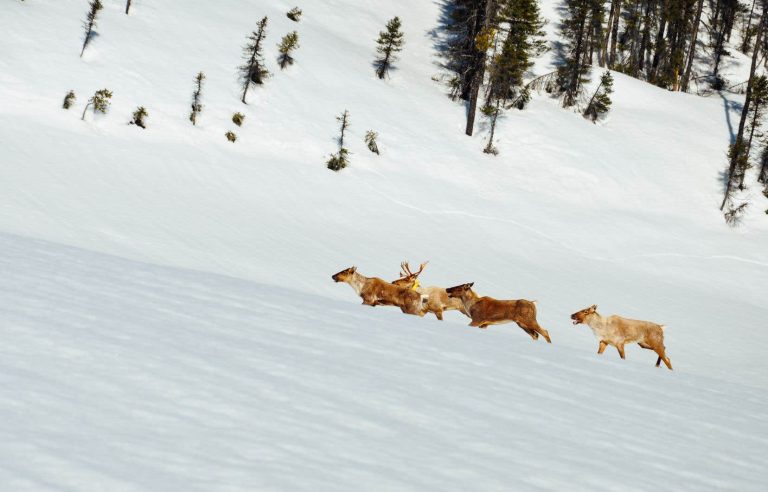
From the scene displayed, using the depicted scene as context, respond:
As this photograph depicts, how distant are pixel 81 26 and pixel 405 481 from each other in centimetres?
2844

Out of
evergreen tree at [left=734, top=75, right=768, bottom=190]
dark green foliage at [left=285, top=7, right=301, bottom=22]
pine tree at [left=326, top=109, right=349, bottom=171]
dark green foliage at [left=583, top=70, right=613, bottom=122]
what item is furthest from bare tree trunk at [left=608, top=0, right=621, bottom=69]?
pine tree at [left=326, top=109, right=349, bottom=171]

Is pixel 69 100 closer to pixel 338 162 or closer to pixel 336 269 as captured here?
pixel 338 162

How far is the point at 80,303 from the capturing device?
5664 mm

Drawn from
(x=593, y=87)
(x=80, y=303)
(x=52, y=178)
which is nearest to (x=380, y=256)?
(x=52, y=178)

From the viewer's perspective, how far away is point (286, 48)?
31.0m

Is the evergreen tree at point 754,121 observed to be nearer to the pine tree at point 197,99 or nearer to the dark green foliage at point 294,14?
the dark green foliage at point 294,14

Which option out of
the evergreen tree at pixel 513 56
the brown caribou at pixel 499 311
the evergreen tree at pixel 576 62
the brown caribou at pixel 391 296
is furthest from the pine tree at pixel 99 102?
the evergreen tree at pixel 576 62

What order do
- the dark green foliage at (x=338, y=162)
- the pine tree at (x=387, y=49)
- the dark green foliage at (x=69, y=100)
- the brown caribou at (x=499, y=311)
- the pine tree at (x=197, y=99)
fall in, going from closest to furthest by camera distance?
the brown caribou at (x=499, y=311), the dark green foliage at (x=69, y=100), the pine tree at (x=197, y=99), the dark green foliage at (x=338, y=162), the pine tree at (x=387, y=49)

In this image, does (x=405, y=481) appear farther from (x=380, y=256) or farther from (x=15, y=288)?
(x=380, y=256)

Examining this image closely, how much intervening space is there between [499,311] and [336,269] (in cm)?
662

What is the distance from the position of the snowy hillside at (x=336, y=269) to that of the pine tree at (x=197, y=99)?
367 mm

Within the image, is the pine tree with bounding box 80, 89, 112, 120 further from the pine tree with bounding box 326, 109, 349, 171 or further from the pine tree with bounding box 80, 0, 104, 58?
the pine tree with bounding box 326, 109, 349, 171

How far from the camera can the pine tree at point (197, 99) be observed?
2502 cm

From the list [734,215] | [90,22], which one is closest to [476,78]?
[734,215]
